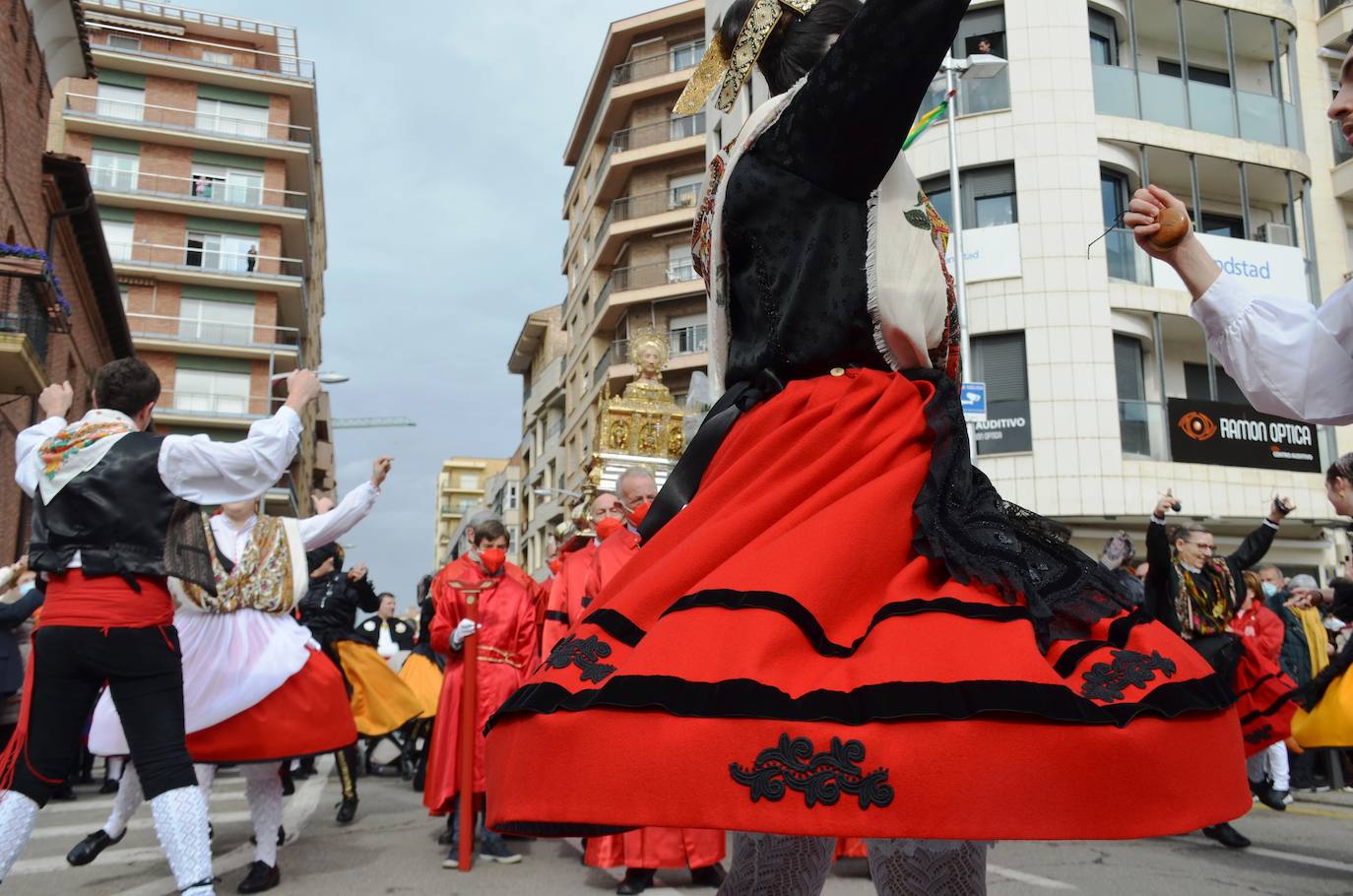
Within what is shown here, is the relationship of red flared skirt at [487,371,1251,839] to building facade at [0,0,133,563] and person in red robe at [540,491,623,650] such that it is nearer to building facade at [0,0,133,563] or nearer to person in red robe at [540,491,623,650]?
person in red robe at [540,491,623,650]

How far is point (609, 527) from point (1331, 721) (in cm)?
401

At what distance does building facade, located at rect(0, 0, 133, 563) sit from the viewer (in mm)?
17703

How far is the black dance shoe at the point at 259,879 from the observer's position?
6234mm

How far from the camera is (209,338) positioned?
47031 millimetres

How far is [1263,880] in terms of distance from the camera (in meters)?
6.32

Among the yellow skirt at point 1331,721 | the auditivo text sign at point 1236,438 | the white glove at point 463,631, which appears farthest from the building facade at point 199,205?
the yellow skirt at point 1331,721

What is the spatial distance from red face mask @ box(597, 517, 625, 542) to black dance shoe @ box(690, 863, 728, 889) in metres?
1.96

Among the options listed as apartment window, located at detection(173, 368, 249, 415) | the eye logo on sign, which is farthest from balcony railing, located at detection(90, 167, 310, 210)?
the eye logo on sign

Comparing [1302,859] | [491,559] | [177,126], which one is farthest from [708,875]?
[177,126]

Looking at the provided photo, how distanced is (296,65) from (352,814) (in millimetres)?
49423

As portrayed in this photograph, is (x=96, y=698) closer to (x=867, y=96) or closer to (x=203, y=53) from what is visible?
(x=867, y=96)

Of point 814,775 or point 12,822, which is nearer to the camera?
point 814,775

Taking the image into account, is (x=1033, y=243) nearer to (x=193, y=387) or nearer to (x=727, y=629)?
(x=727, y=629)

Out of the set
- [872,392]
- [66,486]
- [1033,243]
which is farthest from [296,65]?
[872,392]
